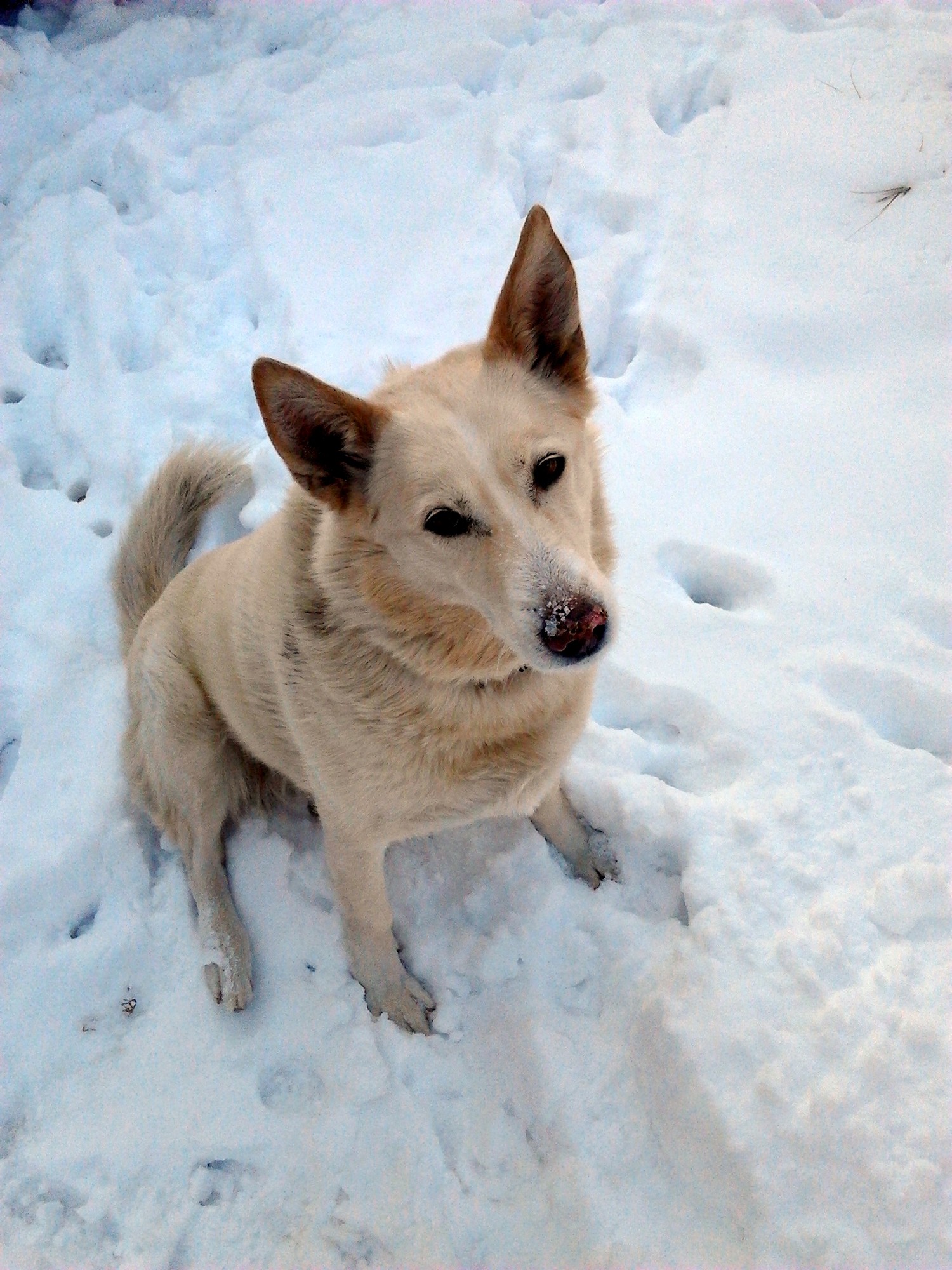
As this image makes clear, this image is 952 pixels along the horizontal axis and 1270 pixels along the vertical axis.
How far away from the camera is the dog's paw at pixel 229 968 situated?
2203mm

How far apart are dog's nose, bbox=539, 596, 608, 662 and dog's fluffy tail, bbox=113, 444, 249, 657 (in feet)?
6.35

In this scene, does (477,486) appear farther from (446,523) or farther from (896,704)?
(896,704)

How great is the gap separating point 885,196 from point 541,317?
303 centimetres

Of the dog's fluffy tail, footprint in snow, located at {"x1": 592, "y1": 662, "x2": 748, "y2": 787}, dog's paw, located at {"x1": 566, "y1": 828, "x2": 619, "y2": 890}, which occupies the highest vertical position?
the dog's fluffy tail

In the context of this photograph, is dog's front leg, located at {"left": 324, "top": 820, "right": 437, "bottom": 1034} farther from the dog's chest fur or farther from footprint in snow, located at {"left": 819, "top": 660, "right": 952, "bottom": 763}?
footprint in snow, located at {"left": 819, "top": 660, "right": 952, "bottom": 763}

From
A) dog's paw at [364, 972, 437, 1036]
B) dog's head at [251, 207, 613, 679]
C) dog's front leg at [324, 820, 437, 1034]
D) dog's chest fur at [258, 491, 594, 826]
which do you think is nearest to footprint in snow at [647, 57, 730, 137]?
dog's head at [251, 207, 613, 679]

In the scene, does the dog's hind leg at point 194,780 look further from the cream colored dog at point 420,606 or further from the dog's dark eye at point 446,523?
the dog's dark eye at point 446,523

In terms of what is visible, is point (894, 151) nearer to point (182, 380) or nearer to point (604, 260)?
point (604, 260)

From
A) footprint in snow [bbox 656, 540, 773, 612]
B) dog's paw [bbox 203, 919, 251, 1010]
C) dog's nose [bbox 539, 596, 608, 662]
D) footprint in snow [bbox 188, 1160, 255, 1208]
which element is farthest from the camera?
footprint in snow [bbox 656, 540, 773, 612]

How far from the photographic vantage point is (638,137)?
14.1ft

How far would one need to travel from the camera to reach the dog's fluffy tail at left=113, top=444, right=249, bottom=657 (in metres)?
2.90

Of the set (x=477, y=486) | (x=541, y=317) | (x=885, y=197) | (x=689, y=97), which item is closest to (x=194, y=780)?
(x=477, y=486)

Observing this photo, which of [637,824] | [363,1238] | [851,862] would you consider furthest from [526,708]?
[363,1238]

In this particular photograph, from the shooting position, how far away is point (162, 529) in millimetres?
2934
